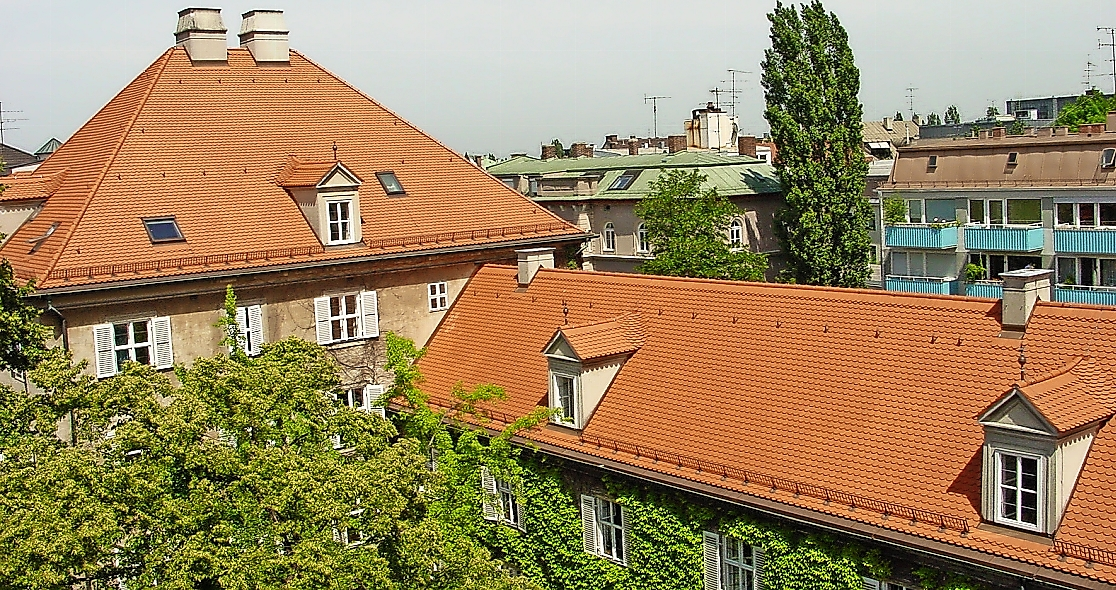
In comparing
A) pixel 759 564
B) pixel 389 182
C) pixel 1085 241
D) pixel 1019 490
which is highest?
pixel 389 182

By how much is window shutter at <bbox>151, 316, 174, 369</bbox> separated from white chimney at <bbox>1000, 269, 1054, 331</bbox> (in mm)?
17747

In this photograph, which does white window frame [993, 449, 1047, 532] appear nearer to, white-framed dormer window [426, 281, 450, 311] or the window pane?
white-framed dormer window [426, 281, 450, 311]

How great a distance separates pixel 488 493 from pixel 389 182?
36.8 feet

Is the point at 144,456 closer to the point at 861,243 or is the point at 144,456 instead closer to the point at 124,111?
the point at 124,111

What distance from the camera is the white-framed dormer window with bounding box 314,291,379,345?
29094mm

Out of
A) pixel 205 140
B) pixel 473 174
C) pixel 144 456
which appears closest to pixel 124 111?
pixel 205 140

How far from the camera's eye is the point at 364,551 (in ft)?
52.5

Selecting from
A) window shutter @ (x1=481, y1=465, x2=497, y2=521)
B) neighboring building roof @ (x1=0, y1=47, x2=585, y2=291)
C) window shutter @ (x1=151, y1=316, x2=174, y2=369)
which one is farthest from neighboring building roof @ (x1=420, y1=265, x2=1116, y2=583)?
window shutter @ (x1=151, y1=316, x2=174, y2=369)

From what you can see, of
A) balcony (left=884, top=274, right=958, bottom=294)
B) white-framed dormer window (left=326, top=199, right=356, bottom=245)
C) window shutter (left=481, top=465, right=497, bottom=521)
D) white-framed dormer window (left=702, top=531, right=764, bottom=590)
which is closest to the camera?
white-framed dormer window (left=702, top=531, right=764, bottom=590)

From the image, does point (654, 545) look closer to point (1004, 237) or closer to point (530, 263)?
point (530, 263)

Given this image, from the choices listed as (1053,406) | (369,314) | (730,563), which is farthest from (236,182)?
(1053,406)

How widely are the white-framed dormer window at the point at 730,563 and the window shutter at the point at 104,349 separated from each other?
13.7 meters

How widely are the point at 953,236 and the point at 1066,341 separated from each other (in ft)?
97.4

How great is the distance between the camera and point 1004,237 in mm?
45875
